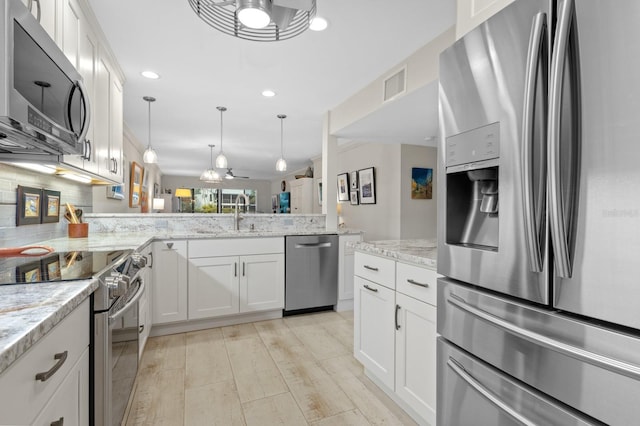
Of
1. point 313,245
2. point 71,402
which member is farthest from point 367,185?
point 71,402

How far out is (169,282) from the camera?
9.36 ft

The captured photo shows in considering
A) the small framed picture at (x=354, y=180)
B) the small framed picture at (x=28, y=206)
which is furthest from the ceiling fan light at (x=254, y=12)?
the small framed picture at (x=354, y=180)

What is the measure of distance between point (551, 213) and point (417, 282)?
872 mm

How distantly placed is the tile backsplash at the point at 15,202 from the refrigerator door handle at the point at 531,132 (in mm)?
2476

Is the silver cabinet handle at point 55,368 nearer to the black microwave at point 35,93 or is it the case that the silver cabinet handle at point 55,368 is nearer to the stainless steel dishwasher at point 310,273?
the black microwave at point 35,93

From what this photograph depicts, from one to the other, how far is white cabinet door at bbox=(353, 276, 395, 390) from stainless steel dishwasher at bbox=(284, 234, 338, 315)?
127cm

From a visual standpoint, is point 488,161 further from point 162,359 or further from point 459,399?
point 162,359

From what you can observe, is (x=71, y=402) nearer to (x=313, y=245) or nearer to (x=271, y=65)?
(x=313, y=245)

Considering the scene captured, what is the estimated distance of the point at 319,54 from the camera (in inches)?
103

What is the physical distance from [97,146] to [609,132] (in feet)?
9.10

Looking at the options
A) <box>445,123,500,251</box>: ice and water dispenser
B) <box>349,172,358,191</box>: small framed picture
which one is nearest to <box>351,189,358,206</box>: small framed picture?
<box>349,172,358,191</box>: small framed picture

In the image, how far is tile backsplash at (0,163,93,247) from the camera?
69.9 inches

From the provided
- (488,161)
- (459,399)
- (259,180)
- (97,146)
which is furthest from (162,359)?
(259,180)

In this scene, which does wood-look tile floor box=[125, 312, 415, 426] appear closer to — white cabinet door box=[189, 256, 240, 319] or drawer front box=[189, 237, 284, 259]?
white cabinet door box=[189, 256, 240, 319]
